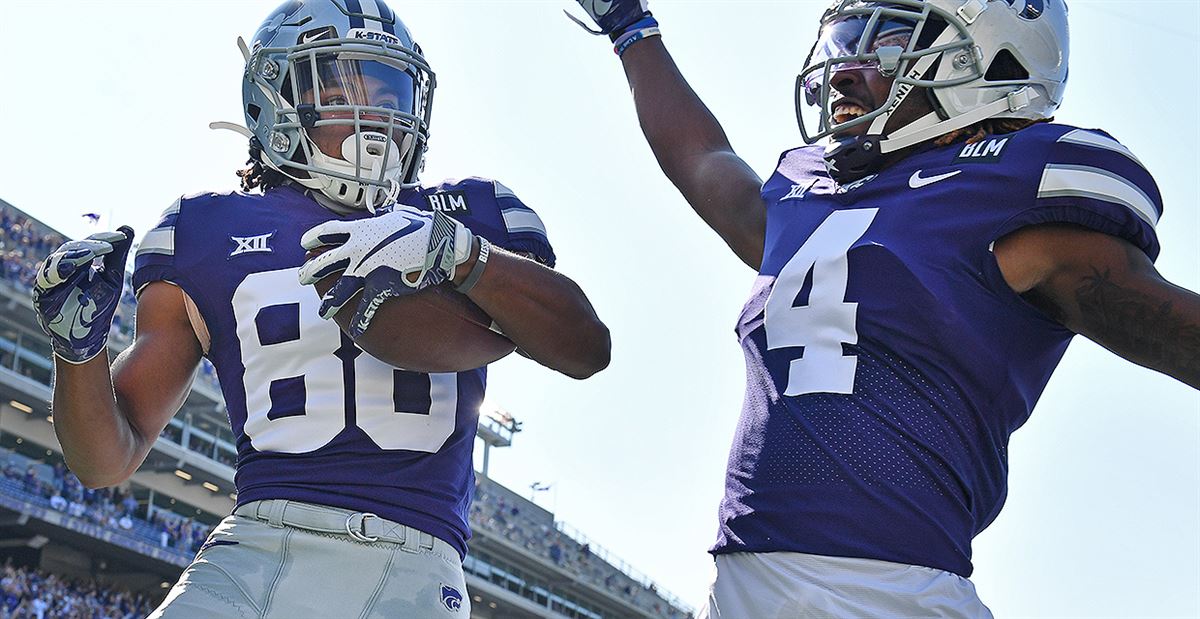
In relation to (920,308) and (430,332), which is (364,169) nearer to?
(430,332)

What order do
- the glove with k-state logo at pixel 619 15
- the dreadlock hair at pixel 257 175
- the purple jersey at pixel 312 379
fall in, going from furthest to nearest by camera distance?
the glove with k-state logo at pixel 619 15, the dreadlock hair at pixel 257 175, the purple jersey at pixel 312 379

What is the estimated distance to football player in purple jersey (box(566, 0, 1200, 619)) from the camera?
2.89 m

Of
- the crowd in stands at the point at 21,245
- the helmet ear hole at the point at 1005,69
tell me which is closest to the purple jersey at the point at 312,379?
the helmet ear hole at the point at 1005,69

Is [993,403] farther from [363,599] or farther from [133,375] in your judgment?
[133,375]

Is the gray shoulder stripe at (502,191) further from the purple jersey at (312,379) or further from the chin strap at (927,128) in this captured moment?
the chin strap at (927,128)

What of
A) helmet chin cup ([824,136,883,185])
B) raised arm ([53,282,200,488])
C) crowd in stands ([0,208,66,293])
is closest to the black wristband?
helmet chin cup ([824,136,883,185])

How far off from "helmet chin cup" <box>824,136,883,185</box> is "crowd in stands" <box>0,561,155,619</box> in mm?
21630

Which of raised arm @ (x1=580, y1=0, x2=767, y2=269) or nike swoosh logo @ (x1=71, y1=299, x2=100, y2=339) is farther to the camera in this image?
raised arm @ (x1=580, y1=0, x2=767, y2=269)

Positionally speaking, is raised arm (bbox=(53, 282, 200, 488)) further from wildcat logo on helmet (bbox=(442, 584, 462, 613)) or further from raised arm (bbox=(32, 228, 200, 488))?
wildcat logo on helmet (bbox=(442, 584, 462, 613))

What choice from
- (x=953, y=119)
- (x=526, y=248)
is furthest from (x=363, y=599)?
(x=953, y=119)

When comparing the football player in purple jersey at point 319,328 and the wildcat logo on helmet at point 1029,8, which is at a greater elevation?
the wildcat logo on helmet at point 1029,8

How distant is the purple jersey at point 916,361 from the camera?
2922mm

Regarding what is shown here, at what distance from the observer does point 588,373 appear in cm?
361

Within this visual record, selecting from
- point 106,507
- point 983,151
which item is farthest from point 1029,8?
point 106,507
